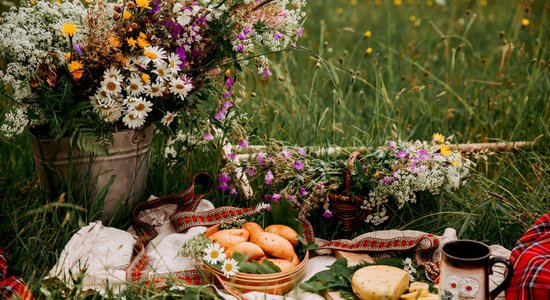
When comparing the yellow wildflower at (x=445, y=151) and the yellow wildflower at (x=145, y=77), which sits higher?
the yellow wildflower at (x=145, y=77)

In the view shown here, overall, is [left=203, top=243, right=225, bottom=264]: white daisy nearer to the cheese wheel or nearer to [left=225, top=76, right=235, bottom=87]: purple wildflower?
the cheese wheel

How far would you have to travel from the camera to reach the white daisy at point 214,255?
8.62ft

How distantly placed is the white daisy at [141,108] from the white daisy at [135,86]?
36mm

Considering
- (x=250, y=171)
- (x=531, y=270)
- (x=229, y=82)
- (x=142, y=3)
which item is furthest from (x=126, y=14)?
(x=531, y=270)

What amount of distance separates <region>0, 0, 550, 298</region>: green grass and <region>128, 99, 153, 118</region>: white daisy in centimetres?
46

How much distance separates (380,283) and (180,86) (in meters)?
1.06

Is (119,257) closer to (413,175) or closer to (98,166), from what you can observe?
(98,166)

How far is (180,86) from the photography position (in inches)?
108

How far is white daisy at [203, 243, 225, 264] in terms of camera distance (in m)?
Answer: 2.63

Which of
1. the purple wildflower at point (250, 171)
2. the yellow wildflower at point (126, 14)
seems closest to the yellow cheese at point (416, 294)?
the purple wildflower at point (250, 171)

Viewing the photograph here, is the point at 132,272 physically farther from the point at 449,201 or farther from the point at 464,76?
the point at 464,76

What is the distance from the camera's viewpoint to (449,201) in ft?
10.7

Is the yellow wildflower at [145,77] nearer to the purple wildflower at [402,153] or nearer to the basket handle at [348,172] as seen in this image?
the basket handle at [348,172]

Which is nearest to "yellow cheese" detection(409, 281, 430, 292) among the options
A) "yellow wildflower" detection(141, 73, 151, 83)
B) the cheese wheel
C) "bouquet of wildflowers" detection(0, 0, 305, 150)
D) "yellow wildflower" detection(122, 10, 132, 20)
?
the cheese wheel
